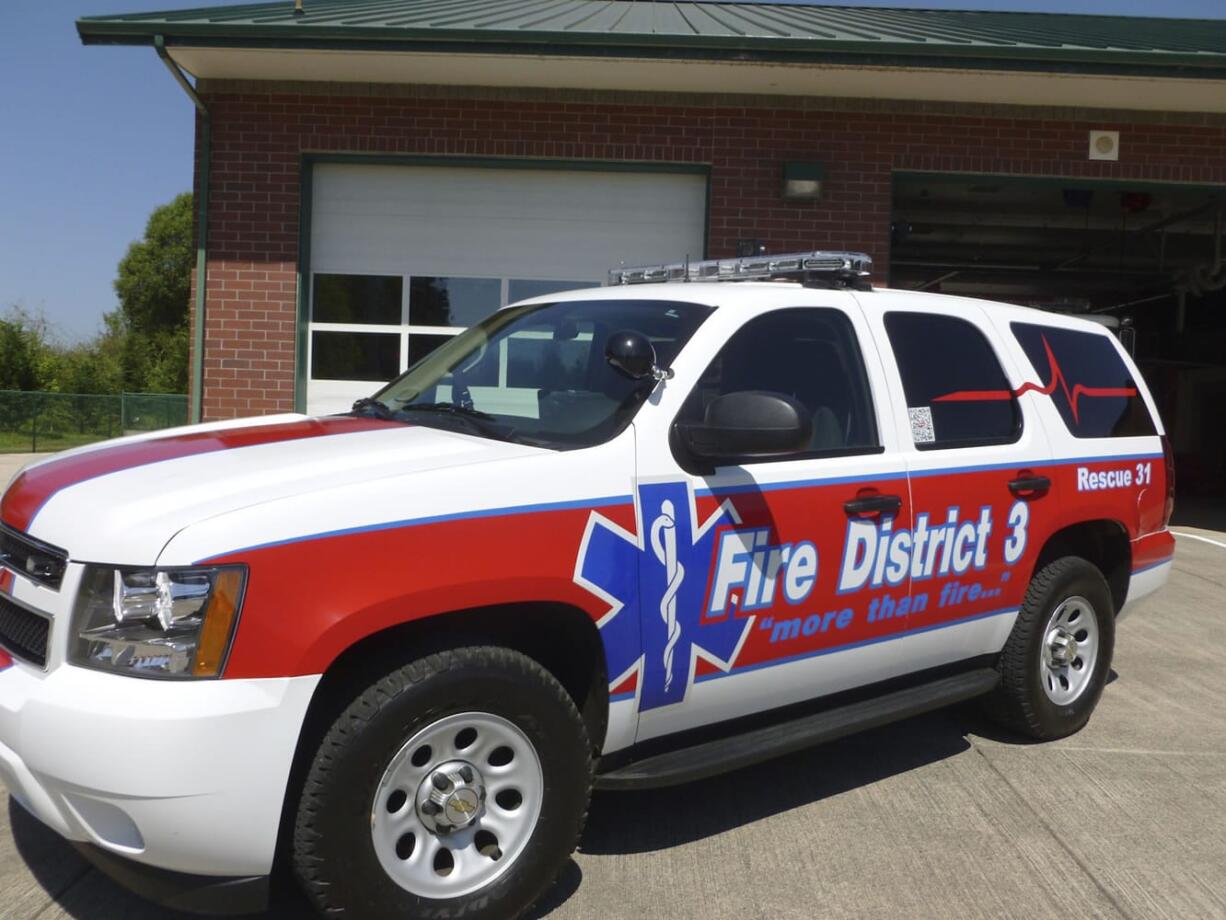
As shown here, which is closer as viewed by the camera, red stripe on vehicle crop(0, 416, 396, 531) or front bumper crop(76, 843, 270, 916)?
front bumper crop(76, 843, 270, 916)

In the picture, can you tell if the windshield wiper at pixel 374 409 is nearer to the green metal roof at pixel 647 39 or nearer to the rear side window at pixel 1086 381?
the rear side window at pixel 1086 381

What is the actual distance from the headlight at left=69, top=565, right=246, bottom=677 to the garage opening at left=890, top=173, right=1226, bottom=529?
9385 mm

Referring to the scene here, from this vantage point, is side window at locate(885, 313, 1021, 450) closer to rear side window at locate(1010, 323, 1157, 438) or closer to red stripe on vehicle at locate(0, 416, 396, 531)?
rear side window at locate(1010, 323, 1157, 438)

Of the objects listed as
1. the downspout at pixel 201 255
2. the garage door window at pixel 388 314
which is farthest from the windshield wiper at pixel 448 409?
the downspout at pixel 201 255

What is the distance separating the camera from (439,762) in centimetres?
303

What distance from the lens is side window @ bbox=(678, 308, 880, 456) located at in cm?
388

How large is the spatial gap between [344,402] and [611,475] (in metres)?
7.71

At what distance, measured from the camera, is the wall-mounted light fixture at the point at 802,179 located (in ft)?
33.7

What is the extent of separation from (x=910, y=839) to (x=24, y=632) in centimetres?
296

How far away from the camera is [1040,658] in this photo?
16.2 feet

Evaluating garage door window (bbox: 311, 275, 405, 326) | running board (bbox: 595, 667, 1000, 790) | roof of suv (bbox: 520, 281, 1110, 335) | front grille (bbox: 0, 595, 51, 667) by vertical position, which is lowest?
running board (bbox: 595, 667, 1000, 790)

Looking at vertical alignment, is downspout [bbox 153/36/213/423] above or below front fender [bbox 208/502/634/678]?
above

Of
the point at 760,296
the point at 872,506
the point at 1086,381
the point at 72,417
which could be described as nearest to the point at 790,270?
the point at 760,296

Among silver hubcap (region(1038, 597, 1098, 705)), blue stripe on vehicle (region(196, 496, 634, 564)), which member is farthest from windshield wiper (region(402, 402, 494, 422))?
silver hubcap (region(1038, 597, 1098, 705))
